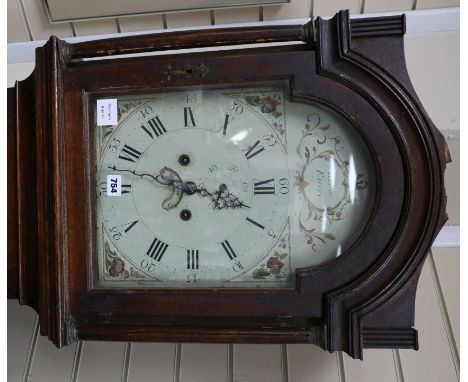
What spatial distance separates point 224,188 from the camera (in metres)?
0.76

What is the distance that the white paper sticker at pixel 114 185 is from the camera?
30.5 inches

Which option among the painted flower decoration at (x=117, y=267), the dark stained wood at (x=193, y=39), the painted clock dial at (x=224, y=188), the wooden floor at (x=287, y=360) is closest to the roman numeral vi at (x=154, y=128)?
the painted clock dial at (x=224, y=188)

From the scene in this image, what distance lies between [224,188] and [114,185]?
19 centimetres

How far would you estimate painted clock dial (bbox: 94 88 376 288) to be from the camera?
2.39 feet

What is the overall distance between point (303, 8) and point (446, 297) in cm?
69

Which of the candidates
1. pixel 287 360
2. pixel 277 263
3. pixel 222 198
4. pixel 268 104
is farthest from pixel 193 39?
pixel 287 360

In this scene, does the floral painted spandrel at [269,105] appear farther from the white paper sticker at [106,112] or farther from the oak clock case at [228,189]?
the white paper sticker at [106,112]

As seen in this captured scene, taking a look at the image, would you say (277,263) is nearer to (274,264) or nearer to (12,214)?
(274,264)

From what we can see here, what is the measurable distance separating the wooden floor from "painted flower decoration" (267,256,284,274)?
0.28 meters

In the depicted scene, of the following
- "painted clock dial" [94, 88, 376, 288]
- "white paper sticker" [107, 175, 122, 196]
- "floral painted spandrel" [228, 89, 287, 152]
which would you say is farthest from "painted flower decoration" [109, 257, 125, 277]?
"floral painted spandrel" [228, 89, 287, 152]

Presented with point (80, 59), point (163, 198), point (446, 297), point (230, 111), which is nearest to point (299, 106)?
point (230, 111)

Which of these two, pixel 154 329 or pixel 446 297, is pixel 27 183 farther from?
pixel 446 297

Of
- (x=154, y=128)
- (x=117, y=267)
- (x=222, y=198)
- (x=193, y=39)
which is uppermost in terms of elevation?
(x=193, y=39)

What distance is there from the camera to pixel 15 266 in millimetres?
773
